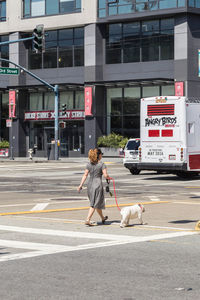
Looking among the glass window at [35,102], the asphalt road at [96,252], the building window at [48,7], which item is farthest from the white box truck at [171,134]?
the glass window at [35,102]

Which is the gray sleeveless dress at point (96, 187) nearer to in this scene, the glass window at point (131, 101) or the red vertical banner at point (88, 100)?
the glass window at point (131, 101)

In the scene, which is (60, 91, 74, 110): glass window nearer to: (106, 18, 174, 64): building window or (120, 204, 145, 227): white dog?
(106, 18, 174, 64): building window

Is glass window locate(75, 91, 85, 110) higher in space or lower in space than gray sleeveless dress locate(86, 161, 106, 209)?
higher

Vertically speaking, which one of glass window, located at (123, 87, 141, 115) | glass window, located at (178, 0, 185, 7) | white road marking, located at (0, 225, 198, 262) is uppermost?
glass window, located at (178, 0, 185, 7)

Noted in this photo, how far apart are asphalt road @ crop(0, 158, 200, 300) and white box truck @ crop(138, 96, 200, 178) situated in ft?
28.9

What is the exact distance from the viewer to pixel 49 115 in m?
60.2

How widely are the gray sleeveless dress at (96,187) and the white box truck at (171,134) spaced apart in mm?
14483

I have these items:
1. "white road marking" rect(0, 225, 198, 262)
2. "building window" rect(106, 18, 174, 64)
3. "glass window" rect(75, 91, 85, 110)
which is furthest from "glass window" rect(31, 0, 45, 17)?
"white road marking" rect(0, 225, 198, 262)

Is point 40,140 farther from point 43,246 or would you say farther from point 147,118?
point 43,246

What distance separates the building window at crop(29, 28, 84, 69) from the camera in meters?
58.2

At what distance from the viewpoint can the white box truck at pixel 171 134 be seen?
27.3 meters

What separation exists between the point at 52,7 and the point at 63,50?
3.99m

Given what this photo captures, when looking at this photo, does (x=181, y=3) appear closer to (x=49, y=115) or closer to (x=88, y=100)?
(x=88, y=100)

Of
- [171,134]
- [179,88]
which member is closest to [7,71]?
[171,134]
